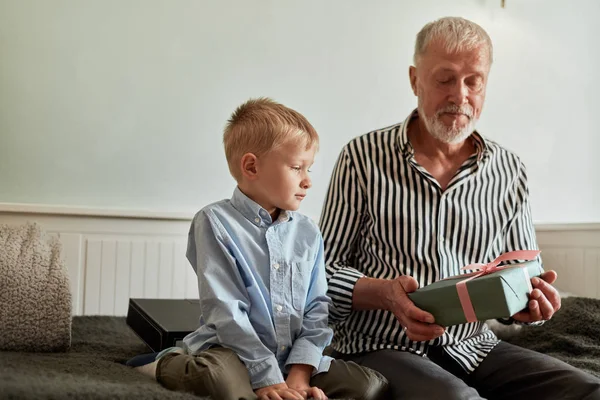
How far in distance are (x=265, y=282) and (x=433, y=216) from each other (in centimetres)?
44

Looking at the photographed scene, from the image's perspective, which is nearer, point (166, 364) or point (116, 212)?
point (166, 364)

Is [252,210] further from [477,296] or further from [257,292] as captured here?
[477,296]

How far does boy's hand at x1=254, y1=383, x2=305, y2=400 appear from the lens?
1120 millimetres

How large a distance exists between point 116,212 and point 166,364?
3.96 ft

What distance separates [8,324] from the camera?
1.42m

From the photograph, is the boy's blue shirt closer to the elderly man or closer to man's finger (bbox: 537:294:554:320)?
the elderly man

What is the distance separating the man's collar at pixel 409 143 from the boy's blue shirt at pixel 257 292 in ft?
1.16

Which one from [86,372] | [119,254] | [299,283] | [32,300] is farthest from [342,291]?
[119,254]

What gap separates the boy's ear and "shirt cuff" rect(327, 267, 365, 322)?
0.99 ft

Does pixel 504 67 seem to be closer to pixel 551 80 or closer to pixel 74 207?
pixel 551 80

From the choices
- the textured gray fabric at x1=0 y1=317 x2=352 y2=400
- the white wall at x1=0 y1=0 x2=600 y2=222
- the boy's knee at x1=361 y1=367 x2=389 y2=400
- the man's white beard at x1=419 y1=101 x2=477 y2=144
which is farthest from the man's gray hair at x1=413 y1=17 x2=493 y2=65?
the white wall at x1=0 y1=0 x2=600 y2=222

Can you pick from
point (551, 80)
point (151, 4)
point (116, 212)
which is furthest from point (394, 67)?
point (116, 212)

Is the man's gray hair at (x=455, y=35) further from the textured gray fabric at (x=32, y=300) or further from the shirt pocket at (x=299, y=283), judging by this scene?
the textured gray fabric at (x=32, y=300)

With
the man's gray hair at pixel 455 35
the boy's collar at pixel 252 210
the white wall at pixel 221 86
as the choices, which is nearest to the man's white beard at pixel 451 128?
the man's gray hair at pixel 455 35
